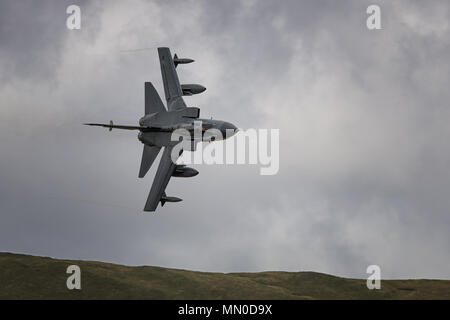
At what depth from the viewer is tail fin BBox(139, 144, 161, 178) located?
84.4 meters

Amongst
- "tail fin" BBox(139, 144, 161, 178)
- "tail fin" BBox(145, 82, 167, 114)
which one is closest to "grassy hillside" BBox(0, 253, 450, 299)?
"tail fin" BBox(139, 144, 161, 178)

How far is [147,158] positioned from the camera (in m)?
84.7

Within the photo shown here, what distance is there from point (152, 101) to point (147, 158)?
24.5 feet

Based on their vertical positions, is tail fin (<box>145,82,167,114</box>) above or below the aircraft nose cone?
above

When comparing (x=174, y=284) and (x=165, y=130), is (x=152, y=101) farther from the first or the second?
(x=174, y=284)

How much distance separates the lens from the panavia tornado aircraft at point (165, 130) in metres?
77.1

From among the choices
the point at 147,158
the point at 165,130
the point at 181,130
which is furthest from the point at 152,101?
the point at 181,130

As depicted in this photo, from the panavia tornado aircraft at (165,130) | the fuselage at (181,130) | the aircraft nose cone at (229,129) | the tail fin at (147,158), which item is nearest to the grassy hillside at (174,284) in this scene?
the panavia tornado aircraft at (165,130)

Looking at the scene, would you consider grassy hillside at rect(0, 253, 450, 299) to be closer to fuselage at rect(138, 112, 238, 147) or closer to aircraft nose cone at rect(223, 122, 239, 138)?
fuselage at rect(138, 112, 238, 147)

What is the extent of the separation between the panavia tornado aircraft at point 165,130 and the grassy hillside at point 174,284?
9988 millimetres

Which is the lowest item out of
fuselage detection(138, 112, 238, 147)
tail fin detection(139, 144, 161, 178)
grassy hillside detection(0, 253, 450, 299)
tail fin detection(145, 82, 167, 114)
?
grassy hillside detection(0, 253, 450, 299)
